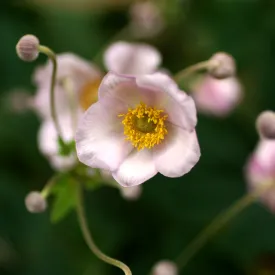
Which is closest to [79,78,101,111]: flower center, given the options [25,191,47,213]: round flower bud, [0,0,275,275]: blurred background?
[0,0,275,275]: blurred background

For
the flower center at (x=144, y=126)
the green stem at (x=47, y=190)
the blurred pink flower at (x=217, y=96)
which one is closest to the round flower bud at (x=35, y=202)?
the green stem at (x=47, y=190)

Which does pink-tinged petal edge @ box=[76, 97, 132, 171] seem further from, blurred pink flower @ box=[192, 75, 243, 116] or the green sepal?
blurred pink flower @ box=[192, 75, 243, 116]

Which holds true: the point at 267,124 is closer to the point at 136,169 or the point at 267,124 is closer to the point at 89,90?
the point at 136,169

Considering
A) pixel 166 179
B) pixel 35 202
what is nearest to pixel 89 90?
pixel 166 179

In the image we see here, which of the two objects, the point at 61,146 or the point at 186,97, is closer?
the point at 186,97

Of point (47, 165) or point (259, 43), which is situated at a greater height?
point (259, 43)

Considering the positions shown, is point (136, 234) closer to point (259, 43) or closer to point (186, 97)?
point (259, 43)

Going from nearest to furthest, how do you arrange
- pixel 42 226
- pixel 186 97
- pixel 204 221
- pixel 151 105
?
pixel 186 97 < pixel 151 105 < pixel 204 221 < pixel 42 226

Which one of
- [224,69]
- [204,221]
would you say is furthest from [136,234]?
[224,69]
